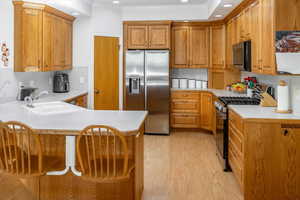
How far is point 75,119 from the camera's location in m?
2.73

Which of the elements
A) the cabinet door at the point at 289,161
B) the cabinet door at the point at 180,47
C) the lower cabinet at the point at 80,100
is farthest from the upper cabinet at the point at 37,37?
the cabinet door at the point at 289,161

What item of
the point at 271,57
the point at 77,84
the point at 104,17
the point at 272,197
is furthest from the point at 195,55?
the point at 272,197

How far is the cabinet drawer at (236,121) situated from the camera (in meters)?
3.10

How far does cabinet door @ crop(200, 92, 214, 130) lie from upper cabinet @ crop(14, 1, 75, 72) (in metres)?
2.93

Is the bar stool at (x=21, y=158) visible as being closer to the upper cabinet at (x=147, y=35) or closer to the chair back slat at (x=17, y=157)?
the chair back slat at (x=17, y=157)

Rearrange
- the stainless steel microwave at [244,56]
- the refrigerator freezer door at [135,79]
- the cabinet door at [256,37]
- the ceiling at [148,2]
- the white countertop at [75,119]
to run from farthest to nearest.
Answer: the refrigerator freezer door at [135,79]
the ceiling at [148,2]
the stainless steel microwave at [244,56]
the cabinet door at [256,37]
the white countertop at [75,119]

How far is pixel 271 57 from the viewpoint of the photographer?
10.7 ft

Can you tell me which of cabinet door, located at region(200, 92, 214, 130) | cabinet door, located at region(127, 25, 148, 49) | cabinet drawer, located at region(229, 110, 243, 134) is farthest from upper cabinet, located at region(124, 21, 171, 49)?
cabinet drawer, located at region(229, 110, 243, 134)

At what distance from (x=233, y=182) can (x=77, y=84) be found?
3.66 m

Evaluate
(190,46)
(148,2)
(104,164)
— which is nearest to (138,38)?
(148,2)

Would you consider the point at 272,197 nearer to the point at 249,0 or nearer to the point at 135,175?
the point at 135,175

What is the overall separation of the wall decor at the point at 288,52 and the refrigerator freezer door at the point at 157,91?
294 cm

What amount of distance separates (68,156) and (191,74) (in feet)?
15.3

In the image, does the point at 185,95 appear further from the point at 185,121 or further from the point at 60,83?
the point at 60,83
